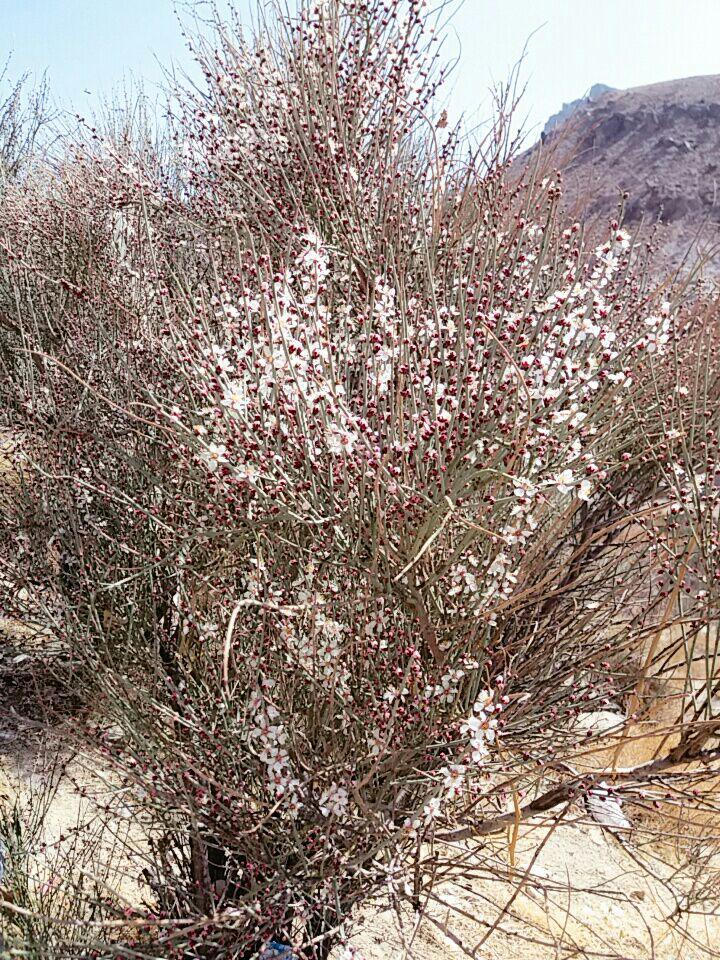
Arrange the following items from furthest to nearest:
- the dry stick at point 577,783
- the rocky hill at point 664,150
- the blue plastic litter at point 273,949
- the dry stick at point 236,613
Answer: the rocky hill at point 664,150 → the blue plastic litter at point 273,949 → the dry stick at point 577,783 → the dry stick at point 236,613

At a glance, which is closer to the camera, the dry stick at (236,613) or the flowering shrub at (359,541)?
the dry stick at (236,613)

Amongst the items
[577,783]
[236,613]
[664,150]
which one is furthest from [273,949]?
[664,150]

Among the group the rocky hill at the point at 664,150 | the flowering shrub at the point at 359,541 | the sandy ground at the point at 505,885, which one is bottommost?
the sandy ground at the point at 505,885

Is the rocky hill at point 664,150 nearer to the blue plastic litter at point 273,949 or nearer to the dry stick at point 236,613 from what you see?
the blue plastic litter at point 273,949

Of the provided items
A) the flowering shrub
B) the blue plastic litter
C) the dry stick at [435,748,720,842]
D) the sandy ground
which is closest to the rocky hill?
the sandy ground

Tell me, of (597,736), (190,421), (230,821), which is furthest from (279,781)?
(190,421)

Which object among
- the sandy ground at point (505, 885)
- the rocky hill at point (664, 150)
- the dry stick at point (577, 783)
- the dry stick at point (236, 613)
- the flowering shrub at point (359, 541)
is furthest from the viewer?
the rocky hill at point (664, 150)

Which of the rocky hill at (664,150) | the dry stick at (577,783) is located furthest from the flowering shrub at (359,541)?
the rocky hill at (664,150)

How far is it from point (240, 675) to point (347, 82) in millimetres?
3615

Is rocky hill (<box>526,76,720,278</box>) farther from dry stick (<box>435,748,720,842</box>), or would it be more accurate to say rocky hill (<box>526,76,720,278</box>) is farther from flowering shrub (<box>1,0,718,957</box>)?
dry stick (<box>435,748,720,842</box>)

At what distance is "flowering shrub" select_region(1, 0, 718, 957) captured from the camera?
254 cm

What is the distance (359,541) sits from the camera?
2506 mm

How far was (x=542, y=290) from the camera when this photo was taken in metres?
4.28

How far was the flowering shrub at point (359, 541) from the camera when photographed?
2.54 m
